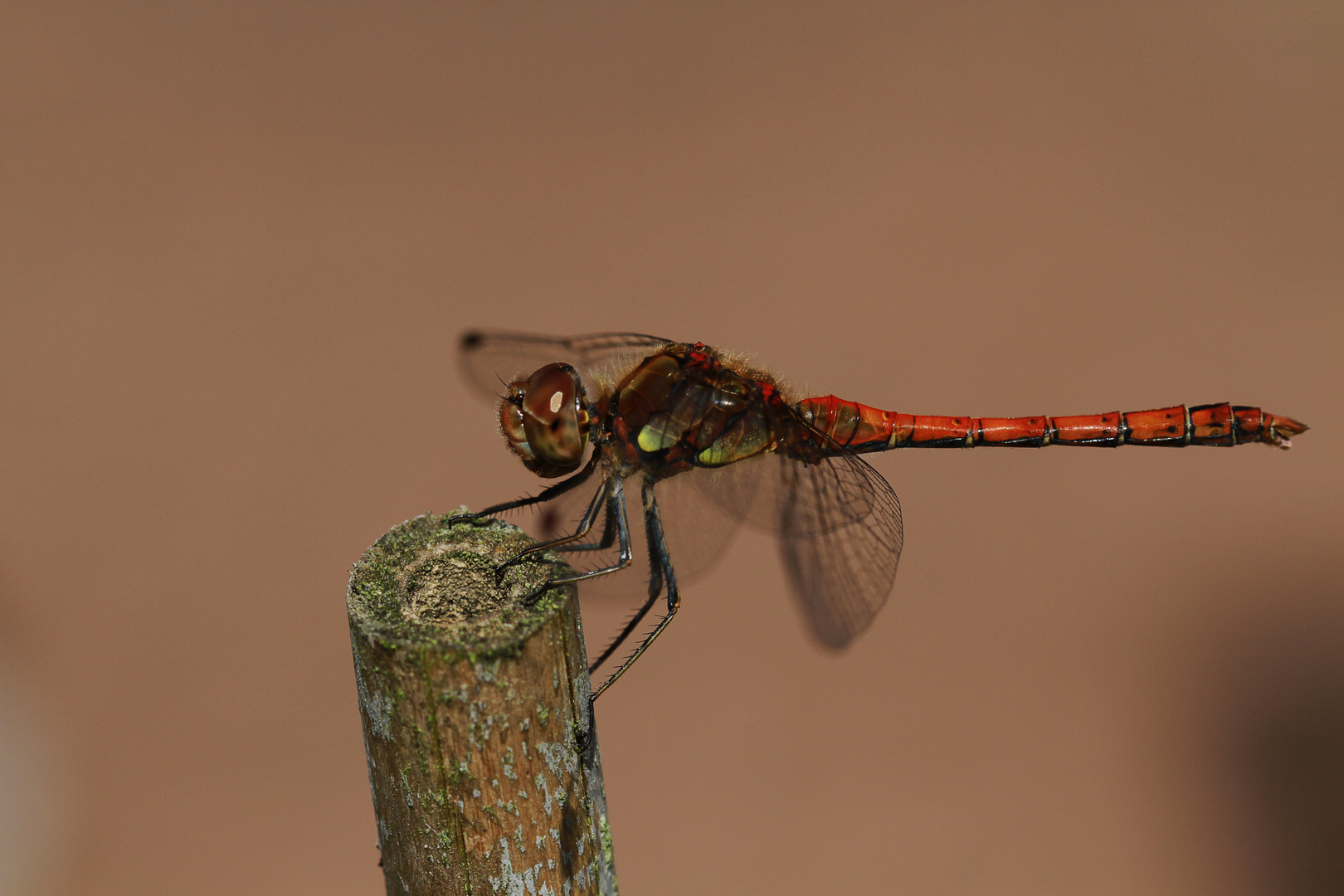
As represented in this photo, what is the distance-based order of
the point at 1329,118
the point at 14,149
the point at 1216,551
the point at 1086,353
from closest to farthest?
1. the point at 1216,551
2. the point at 1086,353
3. the point at 14,149
4. the point at 1329,118

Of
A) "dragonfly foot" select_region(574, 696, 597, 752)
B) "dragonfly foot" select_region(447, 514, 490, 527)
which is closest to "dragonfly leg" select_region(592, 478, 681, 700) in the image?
"dragonfly foot" select_region(447, 514, 490, 527)

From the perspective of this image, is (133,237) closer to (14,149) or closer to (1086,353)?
(14,149)

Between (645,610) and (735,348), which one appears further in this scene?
(735,348)

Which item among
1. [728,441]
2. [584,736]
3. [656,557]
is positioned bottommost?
[584,736]

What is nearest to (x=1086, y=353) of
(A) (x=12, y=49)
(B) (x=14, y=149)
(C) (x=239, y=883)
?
(C) (x=239, y=883)

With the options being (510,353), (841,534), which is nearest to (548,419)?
(510,353)

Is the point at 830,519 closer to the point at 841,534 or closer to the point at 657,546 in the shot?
Result: the point at 841,534
